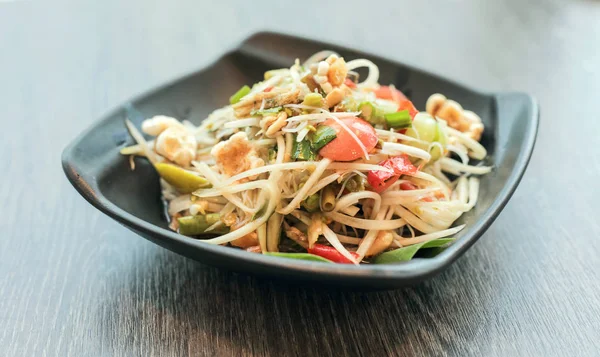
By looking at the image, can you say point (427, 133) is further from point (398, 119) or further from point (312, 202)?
point (312, 202)

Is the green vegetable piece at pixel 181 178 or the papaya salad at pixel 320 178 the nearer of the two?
the papaya salad at pixel 320 178

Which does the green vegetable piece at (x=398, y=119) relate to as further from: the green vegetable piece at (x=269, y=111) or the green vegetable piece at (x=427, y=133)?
the green vegetable piece at (x=269, y=111)

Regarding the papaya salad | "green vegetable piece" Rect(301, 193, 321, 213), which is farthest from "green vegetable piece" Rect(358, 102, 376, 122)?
"green vegetable piece" Rect(301, 193, 321, 213)

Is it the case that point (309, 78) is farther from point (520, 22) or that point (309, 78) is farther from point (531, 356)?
point (520, 22)

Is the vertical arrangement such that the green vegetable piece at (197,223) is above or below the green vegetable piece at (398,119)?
below

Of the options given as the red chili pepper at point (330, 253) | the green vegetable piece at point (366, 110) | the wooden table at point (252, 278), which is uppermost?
the green vegetable piece at point (366, 110)

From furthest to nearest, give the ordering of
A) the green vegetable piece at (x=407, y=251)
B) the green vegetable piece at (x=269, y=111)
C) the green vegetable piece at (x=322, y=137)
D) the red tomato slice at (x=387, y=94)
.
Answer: the red tomato slice at (x=387, y=94), the green vegetable piece at (x=269, y=111), the green vegetable piece at (x=322, y=137), the green vegetable piece at (x=407, y=251)

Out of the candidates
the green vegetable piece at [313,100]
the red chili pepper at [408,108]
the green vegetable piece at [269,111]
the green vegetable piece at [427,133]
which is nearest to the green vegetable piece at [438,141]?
the green vegetable piece at [427,133]
